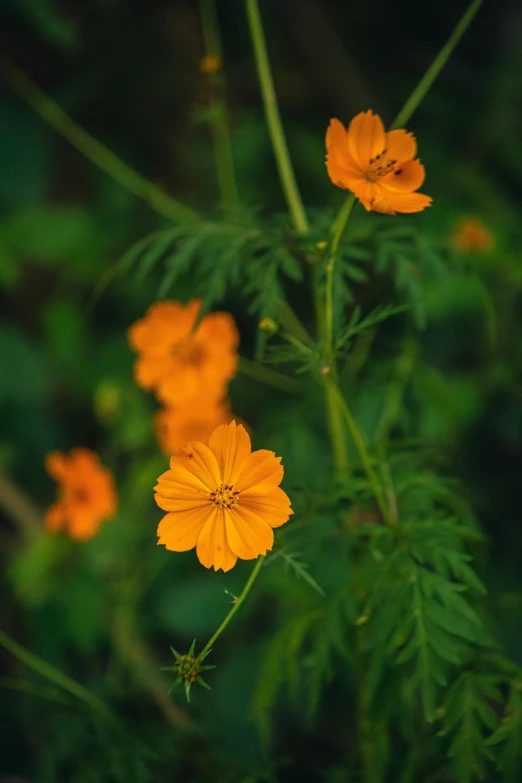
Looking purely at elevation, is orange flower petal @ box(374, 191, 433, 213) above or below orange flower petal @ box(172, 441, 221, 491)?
above

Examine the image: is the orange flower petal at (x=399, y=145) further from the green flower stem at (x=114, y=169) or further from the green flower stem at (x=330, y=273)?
the green flower stem at (x=114, y=169)

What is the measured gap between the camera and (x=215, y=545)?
3.09 feet

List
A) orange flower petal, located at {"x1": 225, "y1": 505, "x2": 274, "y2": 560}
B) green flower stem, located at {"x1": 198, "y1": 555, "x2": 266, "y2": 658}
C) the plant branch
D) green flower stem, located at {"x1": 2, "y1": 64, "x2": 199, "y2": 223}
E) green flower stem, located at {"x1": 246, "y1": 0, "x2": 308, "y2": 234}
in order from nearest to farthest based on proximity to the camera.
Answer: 1. green flower stem, located at {"x1": 198, "y1": 555, "x2": 266, "y2": 658}
2. orange flower petal, located at {"x1": 225, "y1": 505, "x2": 274, "y2": 560}
3. green flower stem, located at {"x1": 246, "y1": 0, "x2": 308, "y2": 234}
4. green flower stem, located at {"x1": 2, "y1": 64, "x2": 199, "y2": 223}
5. the plant branch

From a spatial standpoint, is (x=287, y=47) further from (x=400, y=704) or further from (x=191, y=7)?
(x=400, y=704)

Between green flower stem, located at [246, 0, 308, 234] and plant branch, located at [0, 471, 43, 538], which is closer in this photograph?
green flower stem, located at [246, 0, 308, 234]

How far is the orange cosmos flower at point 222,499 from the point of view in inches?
36.0

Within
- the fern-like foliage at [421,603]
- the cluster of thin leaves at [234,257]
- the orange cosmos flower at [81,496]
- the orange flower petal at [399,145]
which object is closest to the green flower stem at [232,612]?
Answer: the fern-like foliage at [421,603]

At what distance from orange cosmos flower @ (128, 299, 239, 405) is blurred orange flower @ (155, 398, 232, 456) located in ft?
0.10

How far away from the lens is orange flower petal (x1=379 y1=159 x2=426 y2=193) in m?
0.99

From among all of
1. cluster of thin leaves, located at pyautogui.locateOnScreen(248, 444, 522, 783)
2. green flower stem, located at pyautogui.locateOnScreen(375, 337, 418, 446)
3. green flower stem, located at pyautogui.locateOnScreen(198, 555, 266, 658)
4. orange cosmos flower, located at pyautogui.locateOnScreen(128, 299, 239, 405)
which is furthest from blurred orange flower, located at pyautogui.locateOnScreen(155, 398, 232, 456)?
green flower stem, located at pyautogui.locateOnScreen(198, 555, 266, 658)

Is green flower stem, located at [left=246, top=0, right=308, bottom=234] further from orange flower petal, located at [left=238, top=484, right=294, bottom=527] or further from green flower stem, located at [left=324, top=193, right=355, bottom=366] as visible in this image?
orange flower petal, located at [left=238, top=484, right=294, bottom=527]

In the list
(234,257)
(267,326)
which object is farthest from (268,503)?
(234,257)

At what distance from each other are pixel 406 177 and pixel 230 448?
0.48 m

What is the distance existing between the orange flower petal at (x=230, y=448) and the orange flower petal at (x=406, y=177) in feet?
1.38
